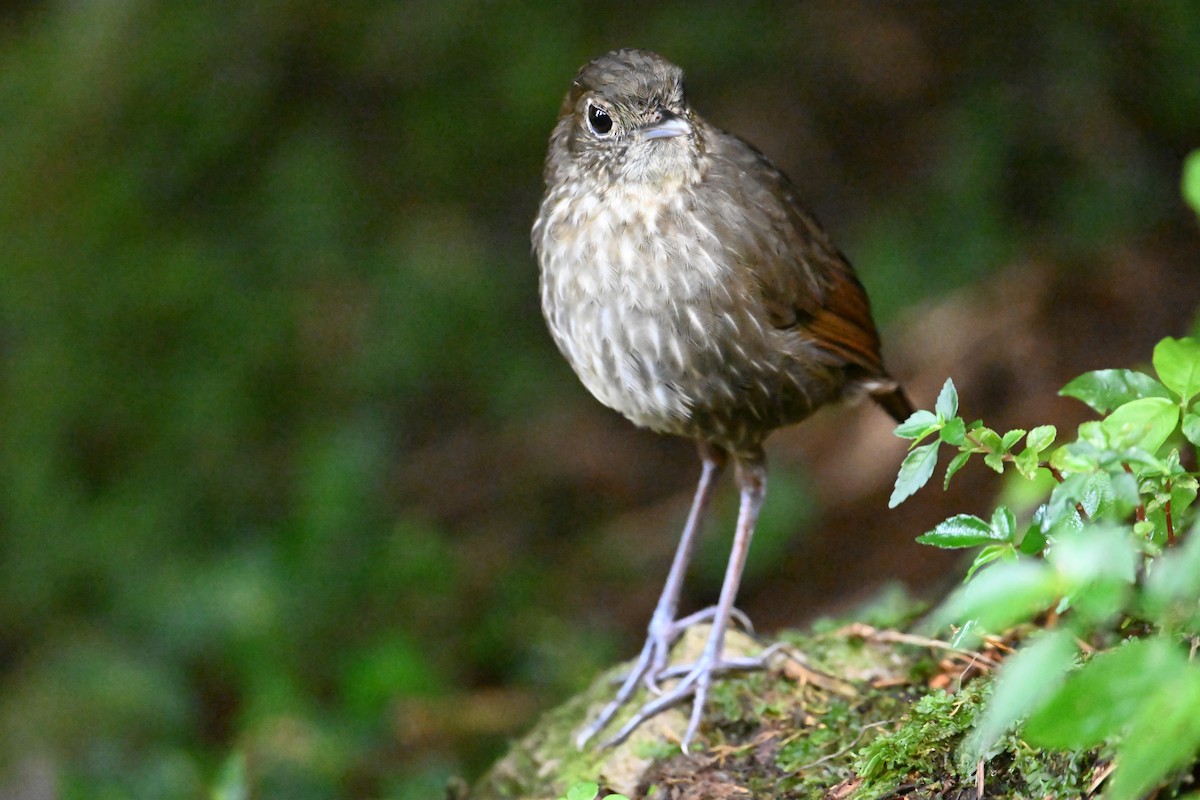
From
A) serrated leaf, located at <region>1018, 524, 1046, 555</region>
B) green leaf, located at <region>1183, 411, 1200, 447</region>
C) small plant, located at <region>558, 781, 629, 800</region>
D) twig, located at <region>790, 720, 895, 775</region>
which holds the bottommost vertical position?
twig, located at <region>790, 720, 895, 775</region>

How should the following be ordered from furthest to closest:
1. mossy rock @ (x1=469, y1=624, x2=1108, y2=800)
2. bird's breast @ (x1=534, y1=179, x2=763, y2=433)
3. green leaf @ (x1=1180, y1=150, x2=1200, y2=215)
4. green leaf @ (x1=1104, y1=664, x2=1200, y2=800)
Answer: bird's breast @ (x1=534, y1=179, x2=763, y2=433), mossy rock @ (x1=469, y1=624, x2=1108, y2=800), green leaf @ (x1=1180, y1=150, x2=1200, y2=215), green leaf @ (x1=1104, y1=664, x2=1200, y2=800)

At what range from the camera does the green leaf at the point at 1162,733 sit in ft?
4.68

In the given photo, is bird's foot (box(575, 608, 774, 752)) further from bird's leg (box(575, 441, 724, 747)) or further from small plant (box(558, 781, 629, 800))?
small plant (box(558, 781, 629, 800))

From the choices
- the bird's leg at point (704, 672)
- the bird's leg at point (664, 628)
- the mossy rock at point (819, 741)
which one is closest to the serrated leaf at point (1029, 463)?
the mossy rock at point (819, 741)

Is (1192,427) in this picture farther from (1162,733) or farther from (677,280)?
(677,280)

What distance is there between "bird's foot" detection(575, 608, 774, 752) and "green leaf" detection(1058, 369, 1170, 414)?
1276mm

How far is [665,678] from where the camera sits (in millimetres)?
3402

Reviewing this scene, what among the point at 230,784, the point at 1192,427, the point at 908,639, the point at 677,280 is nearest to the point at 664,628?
the point at 908,639

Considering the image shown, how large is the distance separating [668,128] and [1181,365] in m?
1.50

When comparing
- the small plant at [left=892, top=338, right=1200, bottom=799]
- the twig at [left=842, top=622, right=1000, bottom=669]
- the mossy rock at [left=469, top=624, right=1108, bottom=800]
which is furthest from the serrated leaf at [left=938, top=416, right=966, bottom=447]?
the twig at [left=842, top=622, right=1000, bottom=669]

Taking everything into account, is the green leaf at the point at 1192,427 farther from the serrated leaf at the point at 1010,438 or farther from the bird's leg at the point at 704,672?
the bird's leg at the point at 704,672

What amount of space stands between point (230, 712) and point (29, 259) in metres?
2.03

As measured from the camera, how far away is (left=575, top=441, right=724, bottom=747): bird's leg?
11.0ft

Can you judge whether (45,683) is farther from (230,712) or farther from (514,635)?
(514,635)
